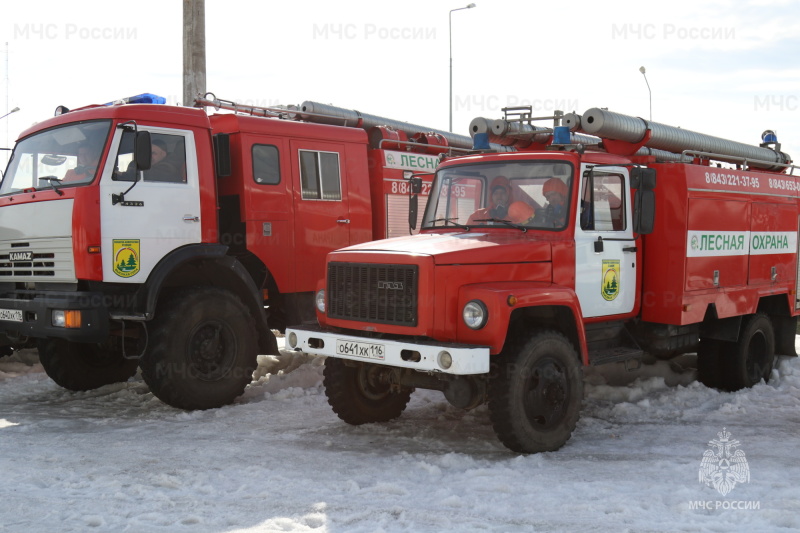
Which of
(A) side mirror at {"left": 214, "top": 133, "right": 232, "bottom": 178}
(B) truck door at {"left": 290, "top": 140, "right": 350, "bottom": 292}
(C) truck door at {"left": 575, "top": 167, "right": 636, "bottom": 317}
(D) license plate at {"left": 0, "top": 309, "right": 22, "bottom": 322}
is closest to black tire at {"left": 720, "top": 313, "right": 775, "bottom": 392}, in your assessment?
(C) truck door at {"left": 575, "top": 167, "right": 636, "bottom": 317}

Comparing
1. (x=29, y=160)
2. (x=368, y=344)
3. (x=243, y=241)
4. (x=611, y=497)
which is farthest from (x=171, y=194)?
(x=611, y=497)

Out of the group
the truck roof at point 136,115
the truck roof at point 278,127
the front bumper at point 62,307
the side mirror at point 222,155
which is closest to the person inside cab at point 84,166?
the truck roof at point 136,115

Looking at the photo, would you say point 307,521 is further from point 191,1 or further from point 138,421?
point 191,1

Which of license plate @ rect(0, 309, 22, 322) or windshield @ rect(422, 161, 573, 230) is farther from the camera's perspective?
license plate @ rect(0, 309, 22, 322)

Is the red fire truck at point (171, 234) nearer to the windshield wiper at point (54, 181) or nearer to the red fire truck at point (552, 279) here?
the windshield wiper at point (54, 181)

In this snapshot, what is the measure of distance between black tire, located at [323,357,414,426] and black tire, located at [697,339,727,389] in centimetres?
373

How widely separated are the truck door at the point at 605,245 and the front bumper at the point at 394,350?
165cm

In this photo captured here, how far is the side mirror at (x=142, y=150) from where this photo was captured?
7273mm

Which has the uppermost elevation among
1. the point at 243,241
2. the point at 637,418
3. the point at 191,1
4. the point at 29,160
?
the point at 191,1

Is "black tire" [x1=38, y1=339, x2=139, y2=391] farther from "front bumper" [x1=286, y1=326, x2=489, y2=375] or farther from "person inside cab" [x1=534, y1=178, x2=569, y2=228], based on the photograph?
"person inside cab" [x1=534, y1=178, x2=569, y2=228]

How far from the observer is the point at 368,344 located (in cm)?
610

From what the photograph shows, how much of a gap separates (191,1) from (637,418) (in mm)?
Result: 9416

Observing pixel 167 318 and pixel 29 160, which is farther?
pixel 29 160

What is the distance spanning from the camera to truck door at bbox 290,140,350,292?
29.1 ft
